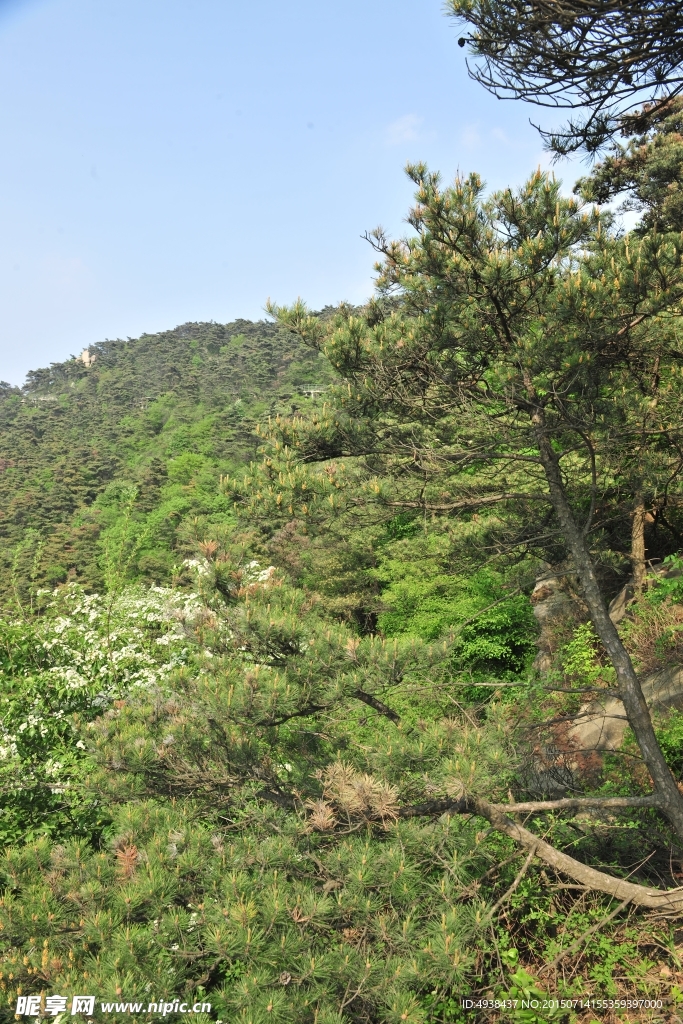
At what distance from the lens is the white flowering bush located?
5.63 metres

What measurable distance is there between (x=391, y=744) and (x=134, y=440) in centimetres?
4413

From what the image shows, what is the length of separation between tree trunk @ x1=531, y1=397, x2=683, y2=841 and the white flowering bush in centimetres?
296

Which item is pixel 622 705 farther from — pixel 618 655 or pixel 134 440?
pixel 134 440

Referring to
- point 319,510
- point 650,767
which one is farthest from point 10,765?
point 650,767

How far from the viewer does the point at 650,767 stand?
433 centimetres

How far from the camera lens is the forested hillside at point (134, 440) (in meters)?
27.1

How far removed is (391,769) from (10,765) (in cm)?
402

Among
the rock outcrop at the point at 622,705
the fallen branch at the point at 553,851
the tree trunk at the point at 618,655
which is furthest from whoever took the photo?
the rock outcrop at the point at 622,705

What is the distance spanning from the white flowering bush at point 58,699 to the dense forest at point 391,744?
34 mm

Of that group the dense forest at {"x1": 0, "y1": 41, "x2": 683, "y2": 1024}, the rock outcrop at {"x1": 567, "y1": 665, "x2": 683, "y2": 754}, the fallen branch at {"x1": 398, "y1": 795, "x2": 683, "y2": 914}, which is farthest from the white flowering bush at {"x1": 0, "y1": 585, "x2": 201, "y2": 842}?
the rock outcrop at {"x1": 567, "y1": 665, "x2": 683, "y2": 754}

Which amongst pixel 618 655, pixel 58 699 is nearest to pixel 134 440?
pixel 58 699

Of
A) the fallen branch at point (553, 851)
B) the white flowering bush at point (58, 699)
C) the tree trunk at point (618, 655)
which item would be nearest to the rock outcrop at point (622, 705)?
the tree trunk at point (618, 655)

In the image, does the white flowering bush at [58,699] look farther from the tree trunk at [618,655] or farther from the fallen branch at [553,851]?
the tree trunk at [618,655]

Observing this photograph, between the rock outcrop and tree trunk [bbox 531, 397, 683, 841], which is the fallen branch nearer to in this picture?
tree trunk [bbox 531, 397, 683, 841]
